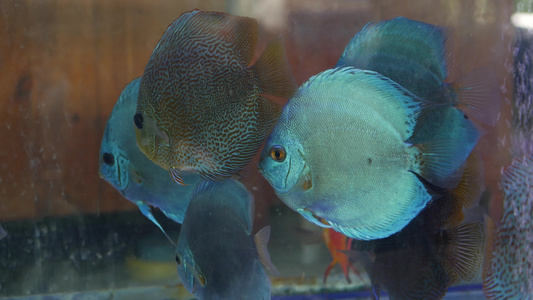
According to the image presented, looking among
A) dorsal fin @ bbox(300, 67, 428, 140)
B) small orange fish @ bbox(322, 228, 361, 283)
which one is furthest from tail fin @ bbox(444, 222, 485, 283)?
dorsal fin @ bbox(300, 67, 428, 140)

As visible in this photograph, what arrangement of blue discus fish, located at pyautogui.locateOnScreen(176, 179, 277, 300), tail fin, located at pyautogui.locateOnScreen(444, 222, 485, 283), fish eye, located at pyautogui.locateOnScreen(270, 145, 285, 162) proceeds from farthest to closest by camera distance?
tail fin, located at pyautogui.locateOnScreen(444, 222, 485, 283) < blue discus fish, located at pyautogui.locateOnScreen(176, 179, 277, 300) < fish eye, located at pyautogui.locateOnScreen(270, 145, 285, 162)

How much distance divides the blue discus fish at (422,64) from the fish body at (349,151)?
11 centimetres

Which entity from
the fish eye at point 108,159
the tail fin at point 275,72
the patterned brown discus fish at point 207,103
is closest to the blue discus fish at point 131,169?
the fish eye at point 108,159

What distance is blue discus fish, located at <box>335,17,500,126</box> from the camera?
73 centimetres

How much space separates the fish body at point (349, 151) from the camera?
2.02 ft

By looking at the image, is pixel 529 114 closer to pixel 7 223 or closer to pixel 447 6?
pixel 447 6

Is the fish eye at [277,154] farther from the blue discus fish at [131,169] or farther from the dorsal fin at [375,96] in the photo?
the blue discus fish at [131,169]

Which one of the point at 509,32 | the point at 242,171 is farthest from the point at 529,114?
the point at 242,171

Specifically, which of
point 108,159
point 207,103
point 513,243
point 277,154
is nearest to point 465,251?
point 513,243

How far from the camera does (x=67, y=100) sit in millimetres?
1399

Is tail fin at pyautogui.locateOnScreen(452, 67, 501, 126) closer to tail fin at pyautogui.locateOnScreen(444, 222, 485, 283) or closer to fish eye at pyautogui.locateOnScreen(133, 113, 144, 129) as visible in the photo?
tail fin at pyautogui.locateOnScreen(444, 222, 485, 283)

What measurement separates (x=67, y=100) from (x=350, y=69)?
1.17 meters

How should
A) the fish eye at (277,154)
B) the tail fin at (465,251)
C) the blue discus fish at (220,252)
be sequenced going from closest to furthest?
1. the fish eye at (277,154)
2. the blue discus fish at (220,252)
3. the tail fin at (465,251)

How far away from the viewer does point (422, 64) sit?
75cm
